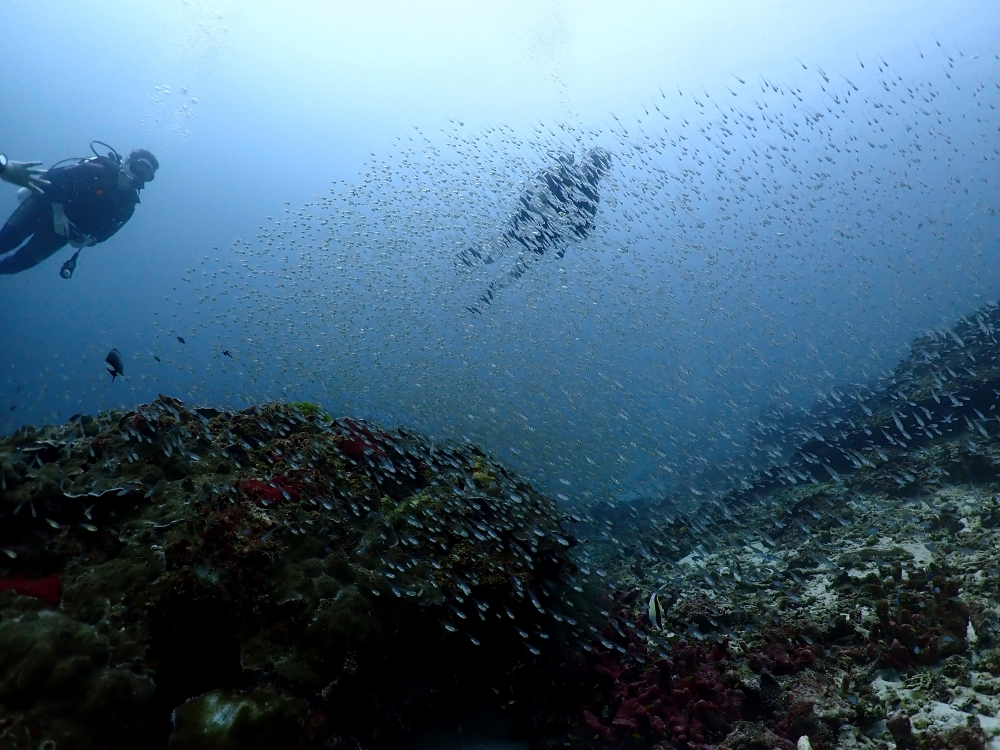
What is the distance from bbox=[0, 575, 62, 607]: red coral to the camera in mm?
4023

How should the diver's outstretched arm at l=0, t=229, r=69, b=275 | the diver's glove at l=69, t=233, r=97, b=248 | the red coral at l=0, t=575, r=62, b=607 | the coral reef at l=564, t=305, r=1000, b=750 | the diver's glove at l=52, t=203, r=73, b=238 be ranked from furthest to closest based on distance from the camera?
1. the diver's glove at l=69, t=233, r=97, b=248
2. the diver's outstretched arm at l=0, t=229, r=69, b=275
3. the diver's glove at l=52, t=203, r=73, b=238
4. the coral reef at l=564, t=305, r=1000, b=750
5. the red coral at l=0, t=575, r=62, b=607

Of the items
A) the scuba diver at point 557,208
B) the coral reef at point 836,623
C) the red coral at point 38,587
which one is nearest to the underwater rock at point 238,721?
the red coral at point 38,587

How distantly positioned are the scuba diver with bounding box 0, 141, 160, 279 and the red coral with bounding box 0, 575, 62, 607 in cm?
1195

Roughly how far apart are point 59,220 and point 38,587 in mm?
13092

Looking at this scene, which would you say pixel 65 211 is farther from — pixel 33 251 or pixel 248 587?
pixel 248 587

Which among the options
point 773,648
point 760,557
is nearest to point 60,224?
point 773,648

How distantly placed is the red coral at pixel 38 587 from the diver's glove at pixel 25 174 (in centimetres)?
1141

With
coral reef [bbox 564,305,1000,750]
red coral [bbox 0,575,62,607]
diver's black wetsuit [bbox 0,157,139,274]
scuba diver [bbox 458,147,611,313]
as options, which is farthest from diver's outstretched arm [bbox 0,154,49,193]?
coral reef [bbox 564,305,1000,750]

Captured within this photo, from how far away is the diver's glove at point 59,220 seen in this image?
12883 millimetres

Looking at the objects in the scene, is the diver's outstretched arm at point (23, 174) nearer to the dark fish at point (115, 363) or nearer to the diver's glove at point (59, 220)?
the diver's glove at point (59, 220)

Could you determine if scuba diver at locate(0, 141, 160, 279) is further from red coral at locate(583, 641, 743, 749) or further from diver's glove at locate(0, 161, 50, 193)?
red coral at locate(583, 641, 743, 749)

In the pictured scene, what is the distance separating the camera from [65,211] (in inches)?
520

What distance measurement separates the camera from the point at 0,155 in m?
10.4

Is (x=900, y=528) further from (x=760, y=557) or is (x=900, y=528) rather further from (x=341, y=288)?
(x=341, y=288)
